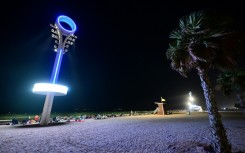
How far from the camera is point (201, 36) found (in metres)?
8.63

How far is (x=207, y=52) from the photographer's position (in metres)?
8.24

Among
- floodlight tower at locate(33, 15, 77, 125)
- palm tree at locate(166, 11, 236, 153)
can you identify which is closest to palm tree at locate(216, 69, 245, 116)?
palm tree at locate(166, 11, 236, 153)

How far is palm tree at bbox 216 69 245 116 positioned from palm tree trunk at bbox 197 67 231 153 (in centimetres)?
1533

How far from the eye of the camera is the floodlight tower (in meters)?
28.5

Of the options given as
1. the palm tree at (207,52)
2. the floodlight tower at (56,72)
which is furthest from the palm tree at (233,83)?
the floodlight tower at (56,72)

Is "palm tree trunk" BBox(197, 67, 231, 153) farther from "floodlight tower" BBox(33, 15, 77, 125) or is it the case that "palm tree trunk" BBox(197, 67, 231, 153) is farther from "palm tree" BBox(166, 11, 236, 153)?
"floodlight tower" BBox(33, 15, 77, 125)

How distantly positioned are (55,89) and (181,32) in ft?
85.1

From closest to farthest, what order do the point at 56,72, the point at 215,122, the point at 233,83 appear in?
1. the point at 215,122
2. the point at 233,83
3. the point at 56,72

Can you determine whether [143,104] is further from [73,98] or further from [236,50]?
[236,50]

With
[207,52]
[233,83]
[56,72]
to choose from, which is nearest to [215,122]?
[207,52]

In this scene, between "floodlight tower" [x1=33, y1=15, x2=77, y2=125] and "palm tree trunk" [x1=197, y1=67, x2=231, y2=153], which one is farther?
"floodlight tower" [x1=33, y1=15, x2=77, y2=125]

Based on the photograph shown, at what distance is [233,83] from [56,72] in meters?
29.7

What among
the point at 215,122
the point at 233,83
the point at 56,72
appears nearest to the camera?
the point at 215,122

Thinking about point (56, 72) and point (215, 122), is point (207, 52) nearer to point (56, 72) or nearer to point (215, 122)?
point (215, 122)
